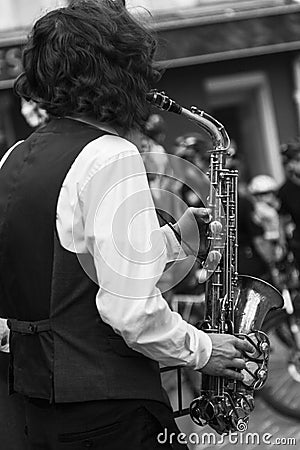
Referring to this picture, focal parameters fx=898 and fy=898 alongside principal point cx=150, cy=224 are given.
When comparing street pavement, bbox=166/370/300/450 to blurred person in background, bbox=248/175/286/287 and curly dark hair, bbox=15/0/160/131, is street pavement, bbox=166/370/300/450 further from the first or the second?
curly dark hair, bbox=15/0/160/131

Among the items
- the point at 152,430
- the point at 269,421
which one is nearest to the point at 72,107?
the point at 152,430

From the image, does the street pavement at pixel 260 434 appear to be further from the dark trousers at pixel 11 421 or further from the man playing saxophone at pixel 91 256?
the man playing saxophone at pixel 91 256

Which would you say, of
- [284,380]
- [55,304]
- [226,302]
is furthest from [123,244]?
[284,380]

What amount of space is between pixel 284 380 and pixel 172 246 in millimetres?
3781

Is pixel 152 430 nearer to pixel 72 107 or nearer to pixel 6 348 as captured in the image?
pixel 6 348

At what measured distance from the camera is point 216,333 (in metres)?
2.44

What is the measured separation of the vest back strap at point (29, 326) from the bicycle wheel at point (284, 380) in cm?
339

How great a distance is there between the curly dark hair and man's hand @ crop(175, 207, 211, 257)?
1.14 ft

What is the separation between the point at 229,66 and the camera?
12578 millimetres

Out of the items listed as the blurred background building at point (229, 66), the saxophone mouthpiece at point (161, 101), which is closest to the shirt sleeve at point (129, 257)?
the saxophone mouthpiece at point (161, 101)

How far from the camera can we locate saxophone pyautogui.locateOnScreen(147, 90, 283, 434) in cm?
239

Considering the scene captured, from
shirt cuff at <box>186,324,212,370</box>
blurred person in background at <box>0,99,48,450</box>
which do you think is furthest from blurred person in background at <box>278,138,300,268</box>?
shirt cuff at <box>186,324,212,370</box>

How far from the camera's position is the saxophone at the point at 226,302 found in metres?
2.39

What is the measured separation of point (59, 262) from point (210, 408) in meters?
0.63
